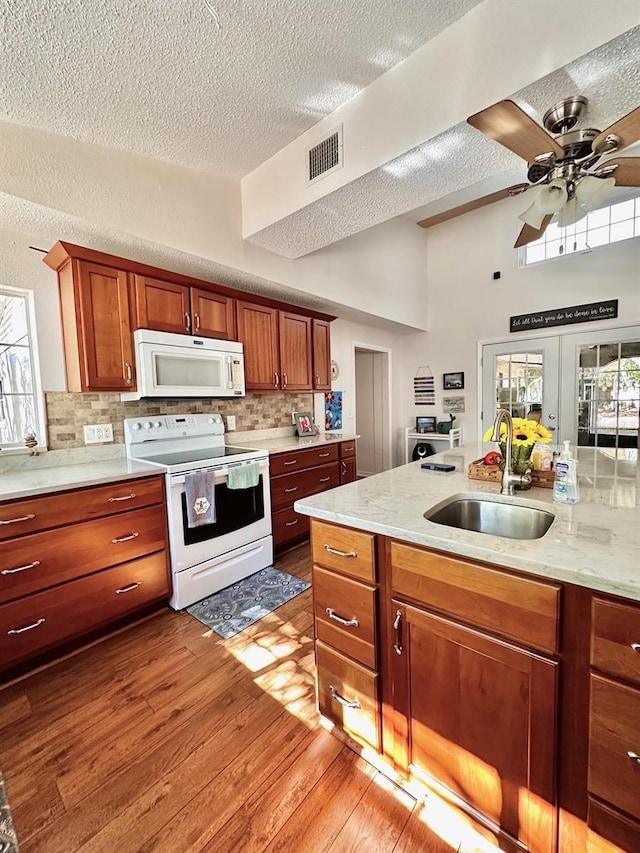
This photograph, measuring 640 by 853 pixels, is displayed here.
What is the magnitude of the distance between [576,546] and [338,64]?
7.28 feet

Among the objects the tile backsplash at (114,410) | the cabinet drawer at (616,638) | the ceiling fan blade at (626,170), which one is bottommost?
the cabinet drawer at (616,638)

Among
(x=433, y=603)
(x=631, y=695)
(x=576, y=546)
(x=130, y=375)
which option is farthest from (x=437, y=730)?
(x=130, y=375)

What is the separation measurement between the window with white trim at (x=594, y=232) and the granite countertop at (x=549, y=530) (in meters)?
3.42

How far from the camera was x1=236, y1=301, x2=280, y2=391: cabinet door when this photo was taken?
2.97 metres

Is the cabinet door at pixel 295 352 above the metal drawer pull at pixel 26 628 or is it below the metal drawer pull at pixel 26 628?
above

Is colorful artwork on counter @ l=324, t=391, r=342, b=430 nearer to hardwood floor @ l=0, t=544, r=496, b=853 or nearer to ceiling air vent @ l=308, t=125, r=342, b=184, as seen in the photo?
ceiling air vent @ l=308, t=125, r=342, b=184

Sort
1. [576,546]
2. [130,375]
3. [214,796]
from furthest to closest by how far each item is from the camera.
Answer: [130,375] → [214,796] → [576,546]

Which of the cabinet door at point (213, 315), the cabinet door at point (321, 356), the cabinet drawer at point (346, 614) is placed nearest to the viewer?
the cabinet drawer at point (346, 614)

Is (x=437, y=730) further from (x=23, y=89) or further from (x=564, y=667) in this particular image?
(x=23, y=89)

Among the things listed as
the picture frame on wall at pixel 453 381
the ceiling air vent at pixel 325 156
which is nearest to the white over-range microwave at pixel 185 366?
the ceiling air vent at pixel 325 156

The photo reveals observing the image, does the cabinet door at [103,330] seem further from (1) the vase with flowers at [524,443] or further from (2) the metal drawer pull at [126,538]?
(1) the vase with flowers at [524,443]

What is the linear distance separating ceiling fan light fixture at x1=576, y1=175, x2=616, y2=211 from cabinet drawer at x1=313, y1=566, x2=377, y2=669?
1.97 meters

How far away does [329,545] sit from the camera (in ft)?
4.25

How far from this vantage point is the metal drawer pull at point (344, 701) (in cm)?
129
